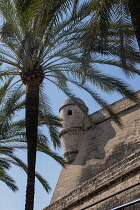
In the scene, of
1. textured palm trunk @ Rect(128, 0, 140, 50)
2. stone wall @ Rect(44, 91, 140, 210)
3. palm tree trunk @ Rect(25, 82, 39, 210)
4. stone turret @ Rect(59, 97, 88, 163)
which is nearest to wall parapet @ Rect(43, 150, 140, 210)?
stone wall @ Rect(44, 91, 140, 210)

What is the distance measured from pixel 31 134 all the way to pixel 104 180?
2.12 m

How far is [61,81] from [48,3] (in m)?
4.00

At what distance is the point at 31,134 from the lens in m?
8.42

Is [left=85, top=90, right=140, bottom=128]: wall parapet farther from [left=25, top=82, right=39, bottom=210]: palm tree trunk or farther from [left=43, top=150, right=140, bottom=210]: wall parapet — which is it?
[left=25, top=82, right=39, bottom=210]: palm tree trunk

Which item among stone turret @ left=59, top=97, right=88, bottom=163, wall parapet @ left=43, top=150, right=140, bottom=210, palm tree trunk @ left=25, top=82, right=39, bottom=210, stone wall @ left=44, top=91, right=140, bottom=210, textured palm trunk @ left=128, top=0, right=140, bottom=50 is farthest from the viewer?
stone turret @ left=59, top=97, right=88, bottom=163

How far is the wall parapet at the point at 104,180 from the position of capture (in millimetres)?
8062

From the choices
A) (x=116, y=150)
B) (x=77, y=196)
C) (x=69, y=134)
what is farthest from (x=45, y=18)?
(x=69, y=134)

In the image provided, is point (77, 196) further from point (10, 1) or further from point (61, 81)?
point (10, 1)

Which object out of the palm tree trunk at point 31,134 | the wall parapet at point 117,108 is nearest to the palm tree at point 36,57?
the palm tree trunk at point 31,134

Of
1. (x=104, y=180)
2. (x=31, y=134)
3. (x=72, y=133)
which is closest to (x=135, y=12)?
(x=31, y=134)

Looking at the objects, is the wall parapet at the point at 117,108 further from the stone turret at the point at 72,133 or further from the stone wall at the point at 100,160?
the stone turret at the point at 72,133

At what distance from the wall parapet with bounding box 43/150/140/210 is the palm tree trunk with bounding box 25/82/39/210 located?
177cm

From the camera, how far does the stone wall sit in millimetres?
8680

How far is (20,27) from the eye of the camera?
9.40m
